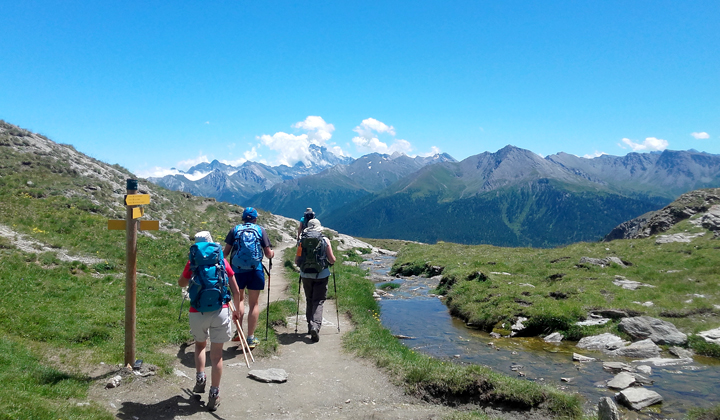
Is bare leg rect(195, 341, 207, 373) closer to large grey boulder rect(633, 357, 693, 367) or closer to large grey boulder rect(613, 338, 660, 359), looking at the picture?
large grey boulder rect(633, 357, 693, 367)

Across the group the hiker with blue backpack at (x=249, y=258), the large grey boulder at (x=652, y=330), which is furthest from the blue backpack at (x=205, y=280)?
the large grey boulder at (x=652, y=330)

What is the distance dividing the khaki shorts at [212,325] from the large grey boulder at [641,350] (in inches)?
540

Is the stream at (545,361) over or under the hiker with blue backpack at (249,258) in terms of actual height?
under

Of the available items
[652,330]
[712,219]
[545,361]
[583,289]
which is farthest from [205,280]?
[712,219]

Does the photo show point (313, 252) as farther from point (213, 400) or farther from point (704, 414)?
point (704, 414)

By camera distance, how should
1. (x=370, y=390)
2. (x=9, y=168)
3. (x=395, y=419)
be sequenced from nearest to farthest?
1. (x=395, y=419)
2. (x=370, y=390)
3. (x=9, y=168)

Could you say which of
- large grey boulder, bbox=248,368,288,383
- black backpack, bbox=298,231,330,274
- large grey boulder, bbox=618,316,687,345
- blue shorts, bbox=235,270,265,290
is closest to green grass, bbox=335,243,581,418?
large grey boulder, bbox=248,368,288,383

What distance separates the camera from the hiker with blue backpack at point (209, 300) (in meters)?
8.27

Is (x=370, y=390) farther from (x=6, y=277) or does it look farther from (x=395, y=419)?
(x=6, y=277)

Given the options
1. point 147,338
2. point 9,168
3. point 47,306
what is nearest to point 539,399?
point 147,338

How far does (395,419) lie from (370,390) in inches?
62.7

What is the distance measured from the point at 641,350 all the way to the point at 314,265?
1204 cm

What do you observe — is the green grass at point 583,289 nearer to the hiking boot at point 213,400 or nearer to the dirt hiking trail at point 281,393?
the dirt hiking trail at point 281,393

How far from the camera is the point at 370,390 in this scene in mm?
10039
